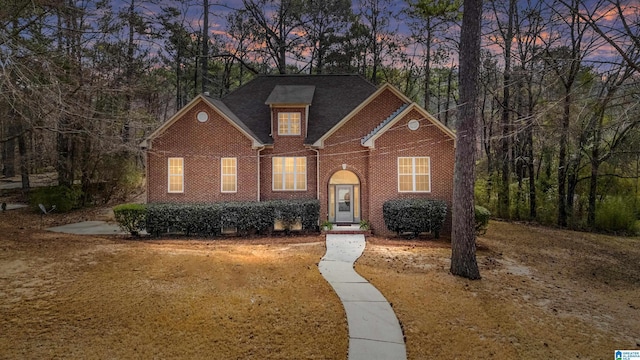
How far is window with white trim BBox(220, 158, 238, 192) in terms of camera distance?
54.6 feet

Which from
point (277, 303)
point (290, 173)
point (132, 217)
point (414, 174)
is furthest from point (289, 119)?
point (277, 303)

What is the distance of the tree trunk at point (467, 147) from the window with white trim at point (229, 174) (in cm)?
1055

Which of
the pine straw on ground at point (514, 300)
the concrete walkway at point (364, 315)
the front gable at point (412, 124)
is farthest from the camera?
the front gable at point (412, 124)

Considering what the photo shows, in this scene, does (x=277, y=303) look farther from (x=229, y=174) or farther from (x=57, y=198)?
(x=57, y=198)

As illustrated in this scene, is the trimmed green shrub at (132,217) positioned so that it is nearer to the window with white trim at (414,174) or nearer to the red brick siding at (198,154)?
the red brick siding at (198,154)

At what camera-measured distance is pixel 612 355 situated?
226 inches

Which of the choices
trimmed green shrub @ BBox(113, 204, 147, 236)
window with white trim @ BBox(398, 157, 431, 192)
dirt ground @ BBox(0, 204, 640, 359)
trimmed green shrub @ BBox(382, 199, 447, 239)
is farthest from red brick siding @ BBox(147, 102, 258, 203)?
window with white trim @ BBox(398, 157, 431, 192)

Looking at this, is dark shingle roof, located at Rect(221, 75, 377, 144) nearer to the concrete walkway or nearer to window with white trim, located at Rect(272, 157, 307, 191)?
window with white trim, located at Rect(272, 157, 307, 191)

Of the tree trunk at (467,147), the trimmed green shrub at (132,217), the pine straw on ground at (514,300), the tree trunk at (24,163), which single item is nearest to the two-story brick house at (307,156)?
the trimmed green shrub at (132,217)

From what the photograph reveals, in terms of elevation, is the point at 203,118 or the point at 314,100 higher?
the point at 314,100

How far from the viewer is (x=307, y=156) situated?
17484mm

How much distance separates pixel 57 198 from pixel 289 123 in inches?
588

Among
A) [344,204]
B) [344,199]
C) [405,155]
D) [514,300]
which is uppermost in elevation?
[405,155]

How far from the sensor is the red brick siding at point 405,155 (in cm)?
Answer: 1572
